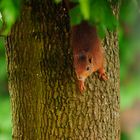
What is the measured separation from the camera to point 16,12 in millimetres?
1595

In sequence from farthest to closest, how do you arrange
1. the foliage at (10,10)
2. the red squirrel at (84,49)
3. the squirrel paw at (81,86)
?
the squirrel paw at (81,86) → the red squirrel at (84,49) → the foliage at (10,10)

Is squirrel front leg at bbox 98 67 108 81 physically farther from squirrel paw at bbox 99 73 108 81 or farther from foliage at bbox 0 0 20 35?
foliage at bbox 0 0 20 35

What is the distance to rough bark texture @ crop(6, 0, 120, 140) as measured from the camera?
2.40 m

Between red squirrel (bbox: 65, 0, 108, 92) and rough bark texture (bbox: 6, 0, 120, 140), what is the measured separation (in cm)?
6

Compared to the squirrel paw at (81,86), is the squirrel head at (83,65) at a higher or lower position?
higher

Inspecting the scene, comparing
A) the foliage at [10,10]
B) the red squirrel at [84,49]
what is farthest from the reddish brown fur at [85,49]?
the foliage at [10,10]

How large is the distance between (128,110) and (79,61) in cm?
108

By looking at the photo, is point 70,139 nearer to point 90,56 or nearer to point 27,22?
point 90,56

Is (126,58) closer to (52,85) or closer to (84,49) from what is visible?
(84,49)

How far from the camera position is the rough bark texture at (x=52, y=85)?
2.40 m

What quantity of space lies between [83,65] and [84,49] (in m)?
0.08

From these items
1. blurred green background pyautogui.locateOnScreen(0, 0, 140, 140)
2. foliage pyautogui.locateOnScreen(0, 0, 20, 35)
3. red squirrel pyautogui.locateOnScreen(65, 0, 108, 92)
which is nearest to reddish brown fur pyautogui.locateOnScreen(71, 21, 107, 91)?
red squirrel pyautogui.locateOnScreen(65, 0, 108, 92)

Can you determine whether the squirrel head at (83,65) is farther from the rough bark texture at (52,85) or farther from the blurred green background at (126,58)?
the blurred green background at (126,58)

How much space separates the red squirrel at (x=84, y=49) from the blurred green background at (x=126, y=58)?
0.13m
